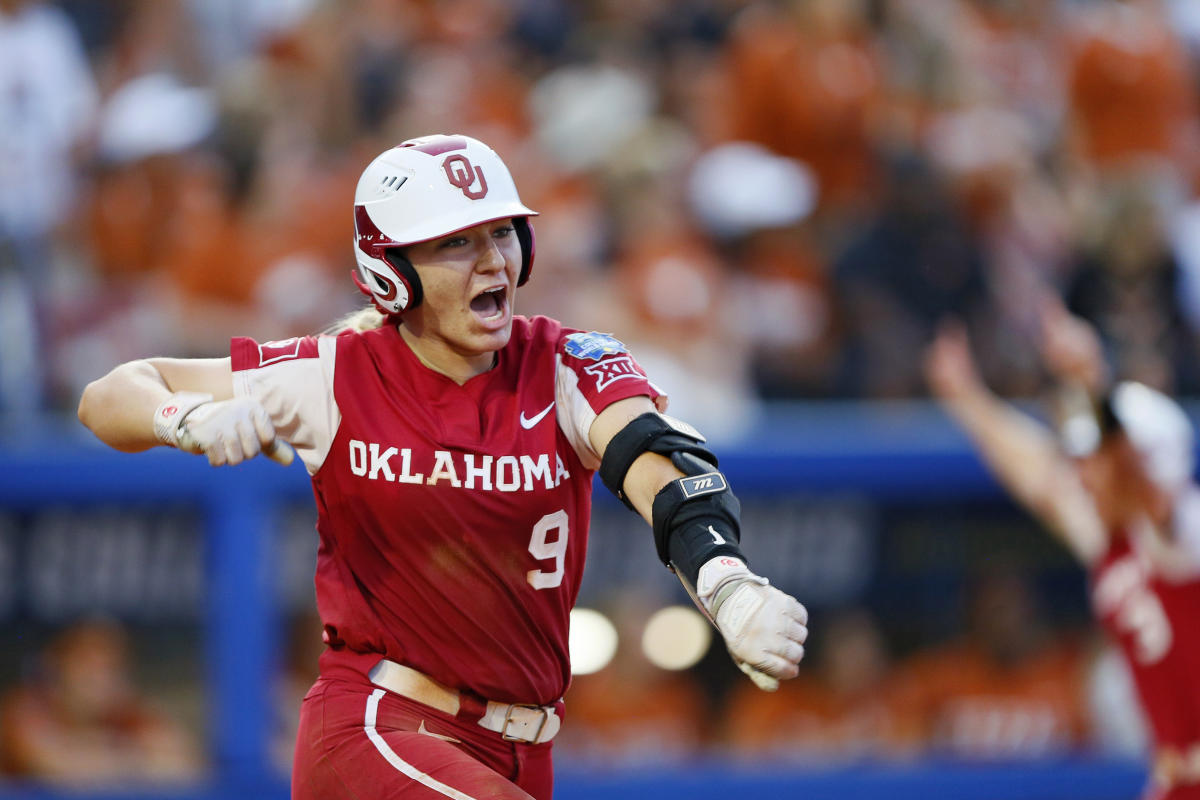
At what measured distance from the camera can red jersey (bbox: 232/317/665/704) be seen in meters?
3.81

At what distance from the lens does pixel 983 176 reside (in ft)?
29.5

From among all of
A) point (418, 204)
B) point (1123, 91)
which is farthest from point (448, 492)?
point (1123, 91)

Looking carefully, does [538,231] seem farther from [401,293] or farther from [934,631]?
[401,293]

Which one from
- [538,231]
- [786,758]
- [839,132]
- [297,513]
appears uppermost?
[839,132]

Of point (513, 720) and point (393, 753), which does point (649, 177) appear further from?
point (393, 753)

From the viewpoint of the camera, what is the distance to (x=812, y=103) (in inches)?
360

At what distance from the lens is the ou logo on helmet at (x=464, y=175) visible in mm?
3803

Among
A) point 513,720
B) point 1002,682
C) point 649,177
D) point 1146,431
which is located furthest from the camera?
point 649,177

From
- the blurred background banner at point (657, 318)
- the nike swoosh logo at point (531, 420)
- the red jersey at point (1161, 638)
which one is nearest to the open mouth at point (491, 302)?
the nike swoosh logo at point (531, 420)

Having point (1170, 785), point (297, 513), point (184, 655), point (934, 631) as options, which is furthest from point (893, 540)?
point (184, 655)

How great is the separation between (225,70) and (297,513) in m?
2.81

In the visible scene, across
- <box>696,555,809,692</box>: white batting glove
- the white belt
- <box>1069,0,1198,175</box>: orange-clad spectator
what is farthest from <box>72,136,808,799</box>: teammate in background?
<box>1069,0,1198,175</box>: orange-clad spectator

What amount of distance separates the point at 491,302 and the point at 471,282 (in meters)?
0.08

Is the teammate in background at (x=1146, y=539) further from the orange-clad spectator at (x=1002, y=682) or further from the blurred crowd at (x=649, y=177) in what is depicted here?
the blurred crowd at (x=649, y=177)
